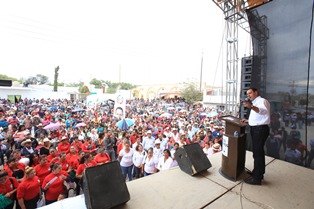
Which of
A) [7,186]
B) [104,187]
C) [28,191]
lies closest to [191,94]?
[28,191]

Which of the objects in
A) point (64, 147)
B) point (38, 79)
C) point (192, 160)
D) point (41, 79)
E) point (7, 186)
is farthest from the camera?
point (41, 79)

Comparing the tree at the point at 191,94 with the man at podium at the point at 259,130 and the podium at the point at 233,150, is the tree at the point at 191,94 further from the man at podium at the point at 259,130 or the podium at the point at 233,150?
the man at podium at the point at 259,130

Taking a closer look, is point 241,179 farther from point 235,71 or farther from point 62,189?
point 235,71

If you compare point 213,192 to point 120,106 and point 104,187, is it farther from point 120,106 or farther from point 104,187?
point 120,106

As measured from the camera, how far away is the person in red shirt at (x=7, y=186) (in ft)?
8.91

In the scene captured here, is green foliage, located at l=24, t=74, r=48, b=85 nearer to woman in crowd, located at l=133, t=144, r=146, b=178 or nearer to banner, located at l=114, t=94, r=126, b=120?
banner, located at l=114, t=94, r=126, b=120

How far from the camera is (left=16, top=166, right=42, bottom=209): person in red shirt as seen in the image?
281 centimetres

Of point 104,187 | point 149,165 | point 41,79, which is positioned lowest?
point 149,165

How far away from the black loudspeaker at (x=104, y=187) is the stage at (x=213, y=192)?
0.57 ft

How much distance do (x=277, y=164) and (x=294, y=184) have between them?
79 cm

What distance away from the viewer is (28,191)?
9.44 ft

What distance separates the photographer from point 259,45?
387 cm

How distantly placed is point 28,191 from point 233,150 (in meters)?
3.49

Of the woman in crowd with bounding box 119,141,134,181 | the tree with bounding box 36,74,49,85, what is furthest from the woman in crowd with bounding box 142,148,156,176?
the tree with bounding box 36,74,49,85
